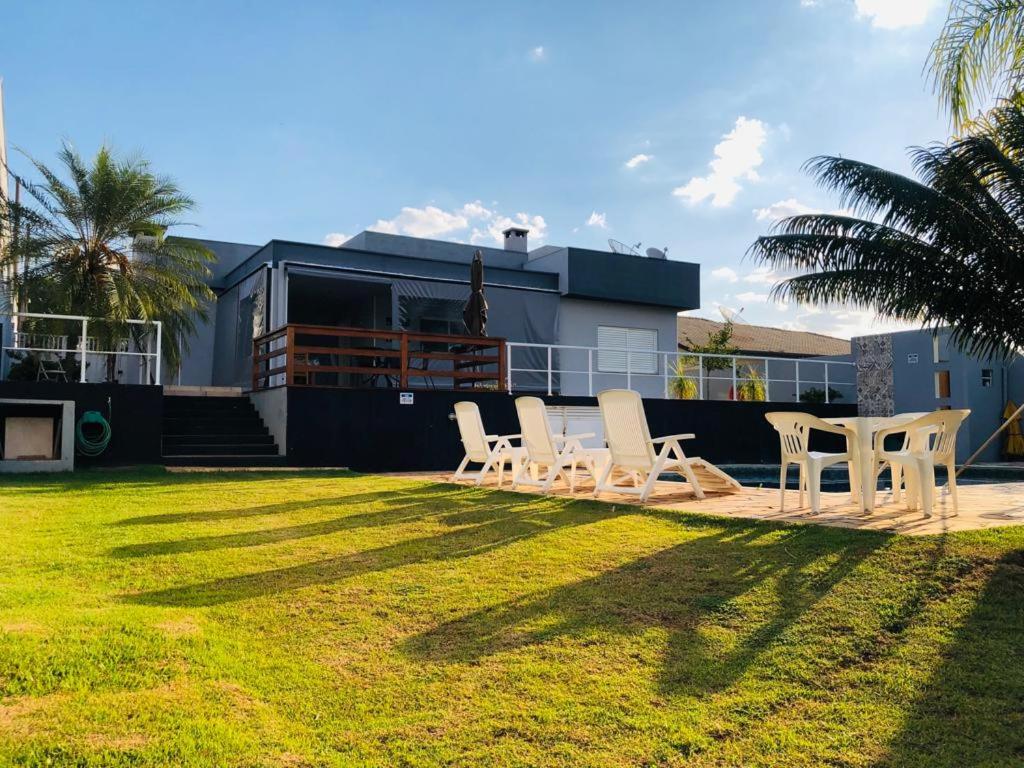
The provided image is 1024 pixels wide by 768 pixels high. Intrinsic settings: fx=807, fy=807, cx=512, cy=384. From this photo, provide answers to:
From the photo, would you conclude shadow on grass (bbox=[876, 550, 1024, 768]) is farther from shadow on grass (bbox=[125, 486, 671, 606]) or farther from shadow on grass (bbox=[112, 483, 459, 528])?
shadow on grass (bbox=[112, 483, 459, 528])

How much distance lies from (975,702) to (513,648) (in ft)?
5.70

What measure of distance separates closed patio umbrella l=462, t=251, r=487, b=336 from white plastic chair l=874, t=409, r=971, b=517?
8.85 m

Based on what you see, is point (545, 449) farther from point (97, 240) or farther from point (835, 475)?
point (97, 240)

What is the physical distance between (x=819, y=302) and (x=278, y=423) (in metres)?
8.62

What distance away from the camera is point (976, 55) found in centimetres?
679

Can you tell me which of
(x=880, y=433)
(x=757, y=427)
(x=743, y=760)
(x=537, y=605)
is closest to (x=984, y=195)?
(x=880, y=433)

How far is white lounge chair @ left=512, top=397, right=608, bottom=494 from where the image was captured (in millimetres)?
8570

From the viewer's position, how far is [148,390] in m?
Answer: 12.0

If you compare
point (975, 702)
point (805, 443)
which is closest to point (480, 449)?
point (805, 443)

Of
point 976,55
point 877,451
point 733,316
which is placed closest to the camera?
point 877,451

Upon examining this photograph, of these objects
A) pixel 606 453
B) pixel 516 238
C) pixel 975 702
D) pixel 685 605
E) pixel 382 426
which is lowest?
pixel 975 702

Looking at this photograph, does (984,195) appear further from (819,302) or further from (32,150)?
(32,150)

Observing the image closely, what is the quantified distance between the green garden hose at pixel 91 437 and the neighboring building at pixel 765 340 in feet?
62.9

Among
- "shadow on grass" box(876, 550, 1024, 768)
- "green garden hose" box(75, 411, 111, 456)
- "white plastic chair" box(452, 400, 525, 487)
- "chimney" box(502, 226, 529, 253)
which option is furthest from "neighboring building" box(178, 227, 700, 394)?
"shadow on grass" box(876, 550, 1024, 768)
